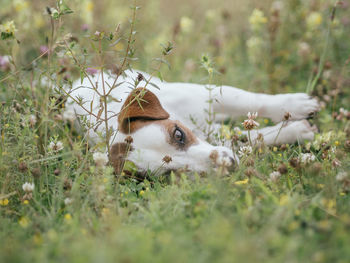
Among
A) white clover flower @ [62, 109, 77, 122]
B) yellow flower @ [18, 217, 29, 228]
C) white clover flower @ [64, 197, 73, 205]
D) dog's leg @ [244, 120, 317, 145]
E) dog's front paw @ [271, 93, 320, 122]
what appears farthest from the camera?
dog's front paw @ [271, 93, 320, 122]

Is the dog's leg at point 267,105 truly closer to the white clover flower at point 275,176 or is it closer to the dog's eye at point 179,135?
the dog's eye at point 179,135

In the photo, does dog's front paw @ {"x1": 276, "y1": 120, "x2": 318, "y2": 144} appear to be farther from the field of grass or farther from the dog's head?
the dog's head

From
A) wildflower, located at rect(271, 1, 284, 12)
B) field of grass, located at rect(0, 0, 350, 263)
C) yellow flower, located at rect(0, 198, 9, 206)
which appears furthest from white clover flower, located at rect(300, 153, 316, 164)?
wildflower, located at rect(271, 1, 284, 12)

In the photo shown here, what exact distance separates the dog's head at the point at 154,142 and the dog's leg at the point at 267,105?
83 centimetres

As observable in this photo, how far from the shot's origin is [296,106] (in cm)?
329

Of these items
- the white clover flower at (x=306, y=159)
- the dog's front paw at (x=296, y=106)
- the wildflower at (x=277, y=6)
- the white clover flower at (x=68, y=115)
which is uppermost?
the wildflower at (x=277, y=6)

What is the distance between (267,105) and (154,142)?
1206mm

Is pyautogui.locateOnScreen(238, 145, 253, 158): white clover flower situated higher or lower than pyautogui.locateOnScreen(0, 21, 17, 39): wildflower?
lower

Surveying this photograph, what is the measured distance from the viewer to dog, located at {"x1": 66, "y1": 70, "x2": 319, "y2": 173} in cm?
252

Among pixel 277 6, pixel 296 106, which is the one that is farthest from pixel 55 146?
pixel 277 6

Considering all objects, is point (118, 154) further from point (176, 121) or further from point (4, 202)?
point (4, 202)

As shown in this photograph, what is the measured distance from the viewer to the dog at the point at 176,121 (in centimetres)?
252

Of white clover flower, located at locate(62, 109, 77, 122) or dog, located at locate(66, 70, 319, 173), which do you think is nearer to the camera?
white clover flower, located at locate(62, 109, 77, 122)

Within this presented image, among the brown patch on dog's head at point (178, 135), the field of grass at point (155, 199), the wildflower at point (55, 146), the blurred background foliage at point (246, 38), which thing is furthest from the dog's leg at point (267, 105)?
the wildflower at point (55, 146)
